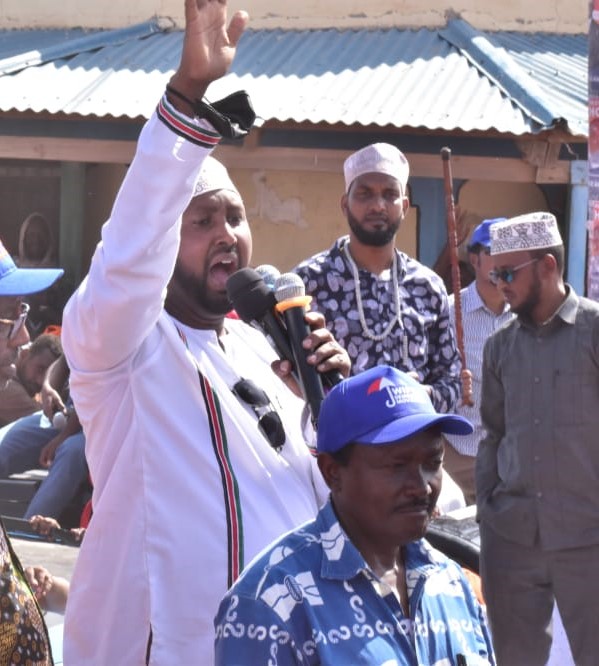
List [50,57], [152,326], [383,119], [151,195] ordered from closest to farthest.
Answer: [151,195], [152,326], [383,119], [50,57]

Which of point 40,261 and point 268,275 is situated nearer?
point 268,275

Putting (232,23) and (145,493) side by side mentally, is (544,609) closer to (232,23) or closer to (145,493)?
(145,493)

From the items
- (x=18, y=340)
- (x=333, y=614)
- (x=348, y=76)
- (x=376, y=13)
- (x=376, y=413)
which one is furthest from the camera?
(x=376, y=13)

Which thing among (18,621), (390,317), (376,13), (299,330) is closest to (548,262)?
(390,317)

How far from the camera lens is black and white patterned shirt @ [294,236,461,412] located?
199 inches

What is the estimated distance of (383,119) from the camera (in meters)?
10.7

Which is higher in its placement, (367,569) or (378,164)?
(378,164)

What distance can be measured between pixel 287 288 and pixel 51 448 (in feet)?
18.4

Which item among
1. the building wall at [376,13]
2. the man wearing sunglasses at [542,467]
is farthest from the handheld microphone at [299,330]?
the building wall at [376,13]

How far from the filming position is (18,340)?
16.0 feet

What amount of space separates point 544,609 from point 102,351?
3629mm

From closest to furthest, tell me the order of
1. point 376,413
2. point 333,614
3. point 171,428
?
1. point 333,614
2. point 376,413
3. point 171,428

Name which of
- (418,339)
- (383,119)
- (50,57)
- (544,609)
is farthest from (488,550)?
(50,57)

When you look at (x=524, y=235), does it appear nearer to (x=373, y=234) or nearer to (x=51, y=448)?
(x=373, y=234)
